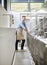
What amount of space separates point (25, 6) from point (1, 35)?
28.3 ft

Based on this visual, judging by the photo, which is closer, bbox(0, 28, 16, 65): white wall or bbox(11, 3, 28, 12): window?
bbox(0, 28, 16, 65): white wall

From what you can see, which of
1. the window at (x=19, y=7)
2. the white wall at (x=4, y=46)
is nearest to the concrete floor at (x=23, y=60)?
the white wall at (x=4, y=46)

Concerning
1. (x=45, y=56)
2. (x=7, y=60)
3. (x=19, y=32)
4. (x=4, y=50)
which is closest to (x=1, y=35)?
(x=4, y=50)

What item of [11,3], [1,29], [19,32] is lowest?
[19,32]

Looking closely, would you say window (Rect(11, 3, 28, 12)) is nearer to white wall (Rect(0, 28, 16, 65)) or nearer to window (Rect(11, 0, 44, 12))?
window (Rect(11, 0, 44, 12))

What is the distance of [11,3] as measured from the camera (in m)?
11.3

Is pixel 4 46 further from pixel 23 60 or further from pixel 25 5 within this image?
pixel 25 5

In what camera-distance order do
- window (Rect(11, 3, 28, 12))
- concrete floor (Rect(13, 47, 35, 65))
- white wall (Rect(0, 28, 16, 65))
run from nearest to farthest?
white wall (Rect(0, 28, 16, 65)) → concrete floor (Rect(13, 47, 35, 65)) → window (Rect(11, 3, 28, 12))

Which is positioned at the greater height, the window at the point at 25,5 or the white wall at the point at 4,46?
the window at the point at 25,5

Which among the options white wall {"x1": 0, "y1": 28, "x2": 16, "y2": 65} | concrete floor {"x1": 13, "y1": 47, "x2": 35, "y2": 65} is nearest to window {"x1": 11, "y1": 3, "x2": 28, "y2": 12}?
concrete floor {"x1": 13, "y1": 47, "x2": 35, "y2": 65}

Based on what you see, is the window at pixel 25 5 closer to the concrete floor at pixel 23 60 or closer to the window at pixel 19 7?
the window at pixel 19 7

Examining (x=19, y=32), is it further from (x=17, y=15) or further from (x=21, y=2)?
(x=21, y=2)

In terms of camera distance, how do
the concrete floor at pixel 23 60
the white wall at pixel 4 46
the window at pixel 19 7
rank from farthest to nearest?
the window at pixel 19 7
the concrete floor at pixel 23 60
the white wall at pixel 4 46

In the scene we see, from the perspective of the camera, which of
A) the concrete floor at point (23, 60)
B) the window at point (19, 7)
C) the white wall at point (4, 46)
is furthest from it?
the window at point (19, 7)
